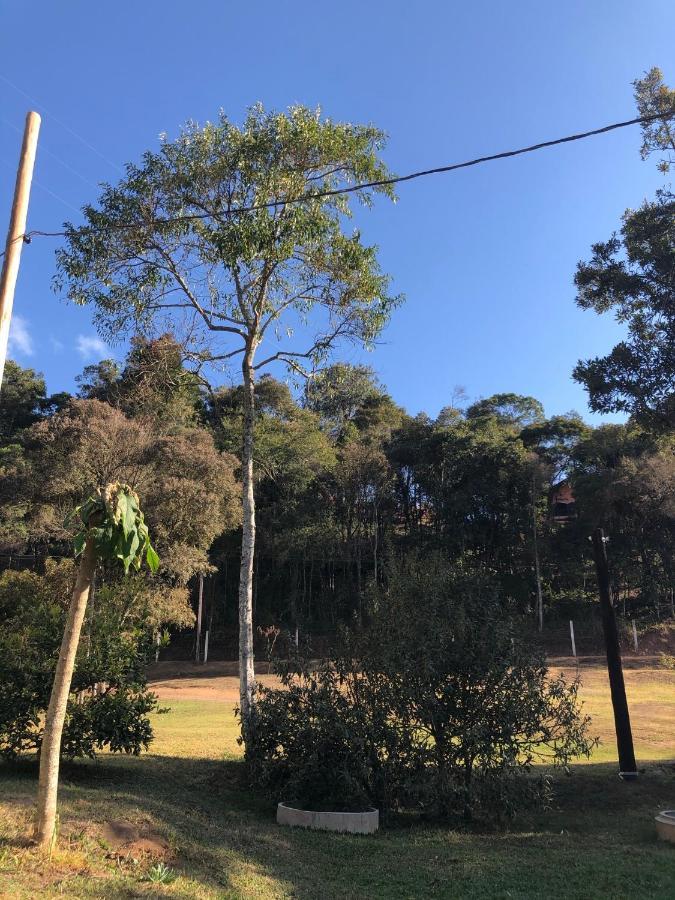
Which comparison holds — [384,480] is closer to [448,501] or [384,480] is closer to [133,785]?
[448,501]

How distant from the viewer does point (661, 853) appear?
643cm

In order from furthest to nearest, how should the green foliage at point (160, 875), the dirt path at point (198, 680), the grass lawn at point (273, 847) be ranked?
the dirt path at point (198, 680)
the grass lawn at point (273, 847)
the green foliage at point (160, 875)

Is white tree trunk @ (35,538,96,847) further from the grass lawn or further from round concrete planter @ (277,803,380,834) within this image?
round concrete planter @ (277,803,380,834)

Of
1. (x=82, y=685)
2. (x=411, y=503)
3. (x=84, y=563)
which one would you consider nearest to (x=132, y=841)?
(x=84, y=563)

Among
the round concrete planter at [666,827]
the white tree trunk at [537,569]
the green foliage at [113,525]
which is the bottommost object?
the round concrete planter at [666,827]

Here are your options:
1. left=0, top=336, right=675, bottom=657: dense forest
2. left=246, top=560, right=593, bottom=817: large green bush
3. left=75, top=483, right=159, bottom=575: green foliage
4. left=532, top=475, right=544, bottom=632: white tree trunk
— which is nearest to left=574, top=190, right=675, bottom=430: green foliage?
left=246, top=560, right=593, bottom=817: large green bush

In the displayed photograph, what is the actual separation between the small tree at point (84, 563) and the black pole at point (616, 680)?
875cm

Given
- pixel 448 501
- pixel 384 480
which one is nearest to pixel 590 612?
pixel 448 501

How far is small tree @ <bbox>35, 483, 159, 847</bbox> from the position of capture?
A: 167 inches

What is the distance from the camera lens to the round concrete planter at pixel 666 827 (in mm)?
6895

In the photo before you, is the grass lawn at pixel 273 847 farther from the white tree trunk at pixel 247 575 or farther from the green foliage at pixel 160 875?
the white tree trunk at pixel 247 575

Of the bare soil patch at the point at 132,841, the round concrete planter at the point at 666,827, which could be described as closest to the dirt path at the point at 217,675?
the round concrete planter at the point at 666,827

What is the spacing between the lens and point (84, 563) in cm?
454

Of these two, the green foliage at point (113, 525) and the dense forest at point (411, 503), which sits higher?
the dense forest at point (411, 503)
